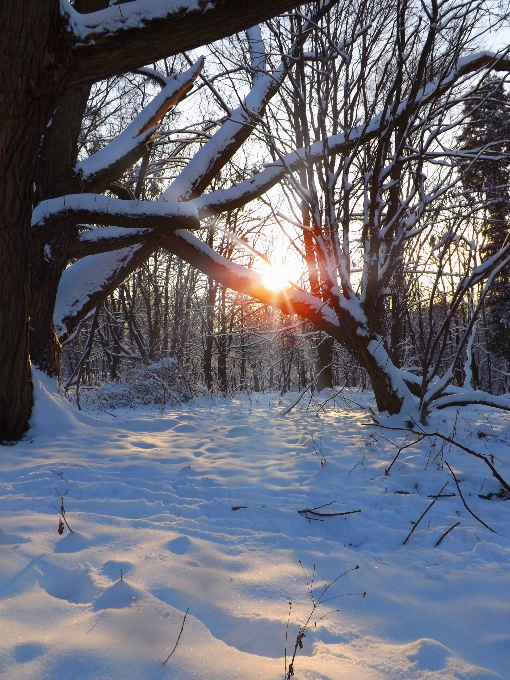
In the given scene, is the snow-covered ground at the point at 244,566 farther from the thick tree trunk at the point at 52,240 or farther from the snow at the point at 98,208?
the snow at the point at 98,208

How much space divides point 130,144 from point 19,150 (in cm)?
197

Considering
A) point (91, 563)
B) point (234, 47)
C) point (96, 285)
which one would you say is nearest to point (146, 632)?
point (91, 563)

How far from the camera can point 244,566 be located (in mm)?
1939

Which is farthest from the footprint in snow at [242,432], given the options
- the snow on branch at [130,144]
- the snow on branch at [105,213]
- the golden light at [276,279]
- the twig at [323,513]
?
the snow on branch at [130,144]

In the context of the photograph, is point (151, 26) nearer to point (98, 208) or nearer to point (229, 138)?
point (98, 208)

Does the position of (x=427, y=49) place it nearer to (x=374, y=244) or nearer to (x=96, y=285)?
(x=374, y=244)

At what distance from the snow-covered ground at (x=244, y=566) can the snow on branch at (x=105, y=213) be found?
89.6 inches

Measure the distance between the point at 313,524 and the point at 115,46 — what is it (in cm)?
367

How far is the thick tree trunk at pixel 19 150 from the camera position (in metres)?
3.16

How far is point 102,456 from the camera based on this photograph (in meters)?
3.81

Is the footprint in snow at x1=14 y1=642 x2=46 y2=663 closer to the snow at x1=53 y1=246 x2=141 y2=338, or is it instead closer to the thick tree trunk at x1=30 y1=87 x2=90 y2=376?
the thick tree trunk at x1=30 y1=87 x2=90 y2=376

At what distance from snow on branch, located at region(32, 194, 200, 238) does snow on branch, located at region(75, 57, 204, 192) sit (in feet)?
3.97

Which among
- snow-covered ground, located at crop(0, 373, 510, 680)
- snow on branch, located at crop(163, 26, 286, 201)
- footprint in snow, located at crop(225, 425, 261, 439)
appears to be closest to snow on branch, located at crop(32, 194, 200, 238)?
snow on branch, located at crop(163, 26, 286, 201)

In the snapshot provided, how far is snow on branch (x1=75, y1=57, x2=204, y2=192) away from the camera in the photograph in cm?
520
